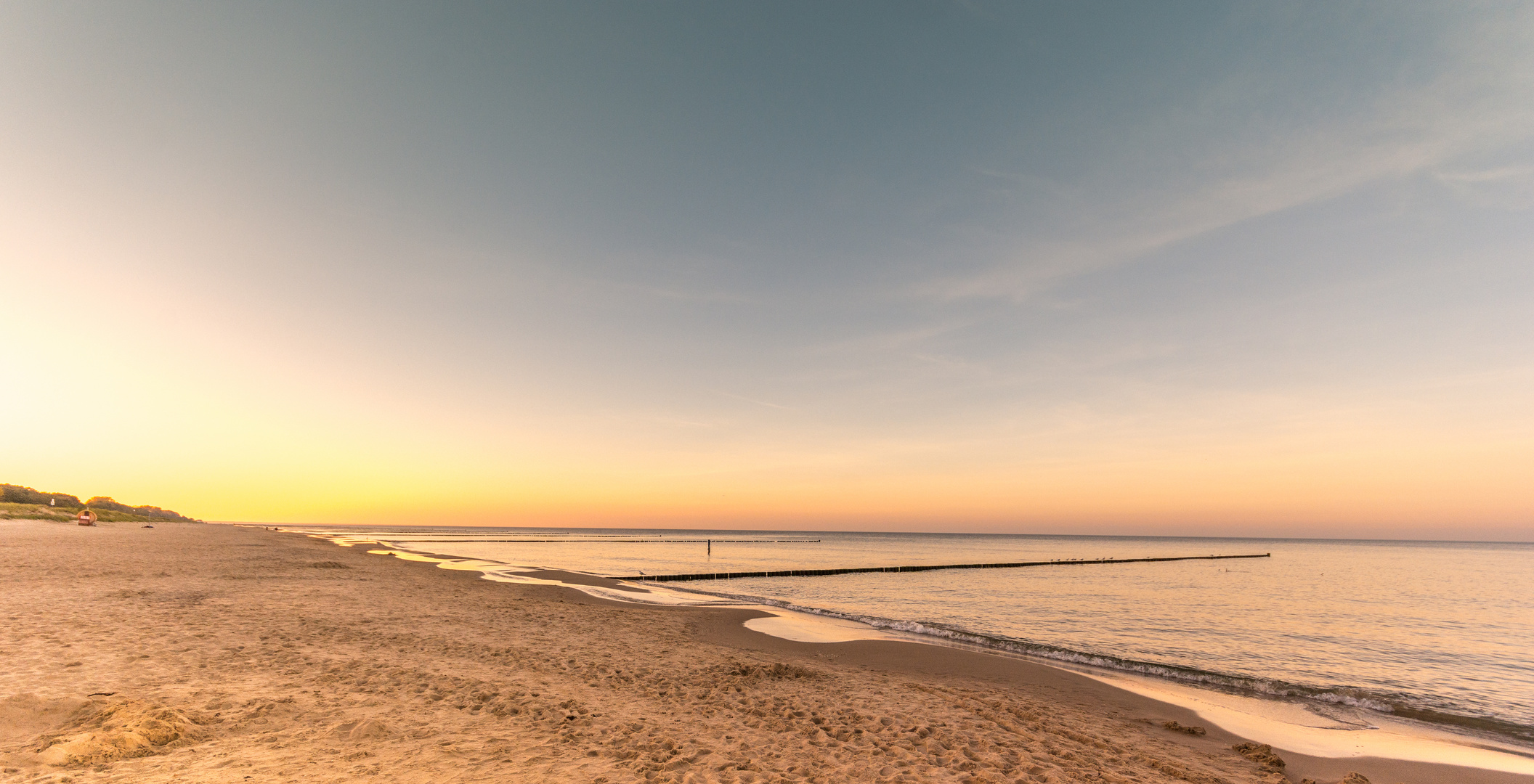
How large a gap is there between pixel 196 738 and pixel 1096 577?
2675 inches

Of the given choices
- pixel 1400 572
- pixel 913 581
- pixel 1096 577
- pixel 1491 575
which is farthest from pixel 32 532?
pixel 1491 575

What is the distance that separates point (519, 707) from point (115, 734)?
16.0 feet

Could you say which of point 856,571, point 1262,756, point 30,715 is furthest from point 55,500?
point 1262,756

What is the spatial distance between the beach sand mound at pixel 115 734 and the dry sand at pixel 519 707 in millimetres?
36

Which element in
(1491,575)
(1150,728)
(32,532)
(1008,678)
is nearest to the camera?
(1150,728)

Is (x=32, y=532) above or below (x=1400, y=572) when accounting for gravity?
above

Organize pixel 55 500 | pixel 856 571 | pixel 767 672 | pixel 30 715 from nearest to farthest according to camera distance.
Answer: pixel 30 715 → pixel 767 672 → pixel 856 571 → pixel 55 500

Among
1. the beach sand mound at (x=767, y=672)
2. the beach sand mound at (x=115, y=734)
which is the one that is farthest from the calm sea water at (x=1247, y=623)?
the beach sand mound at (x=115, y=734)

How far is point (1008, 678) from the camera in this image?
1620 cm

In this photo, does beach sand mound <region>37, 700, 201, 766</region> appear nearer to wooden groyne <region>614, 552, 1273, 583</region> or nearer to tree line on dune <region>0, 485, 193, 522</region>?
wooden groyne <region>614, 552, 1273, 583</region>

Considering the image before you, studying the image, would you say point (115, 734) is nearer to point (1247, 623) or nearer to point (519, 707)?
point (519, 707)

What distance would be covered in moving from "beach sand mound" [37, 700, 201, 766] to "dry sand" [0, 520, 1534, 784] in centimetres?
4

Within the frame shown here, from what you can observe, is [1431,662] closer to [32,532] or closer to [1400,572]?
[1400,572]

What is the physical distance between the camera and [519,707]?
34.3 feet
